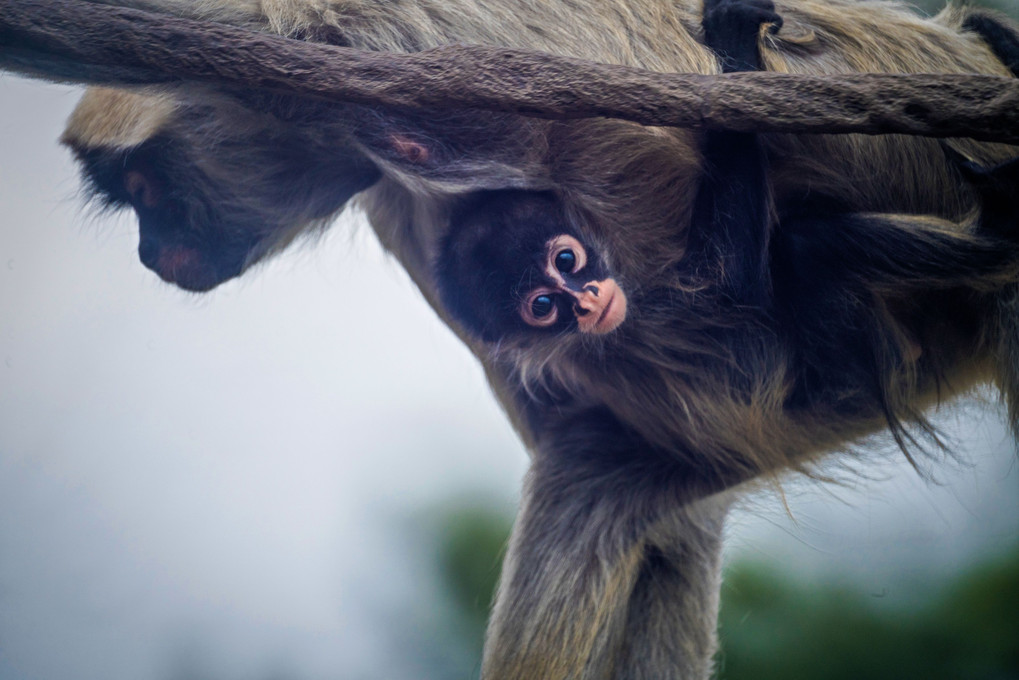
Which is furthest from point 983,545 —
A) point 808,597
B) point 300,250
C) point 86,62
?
point 86,62

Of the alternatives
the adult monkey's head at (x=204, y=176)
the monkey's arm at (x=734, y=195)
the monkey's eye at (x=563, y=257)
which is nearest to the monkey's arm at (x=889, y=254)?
the monkey's arm at (x=734, y=195)

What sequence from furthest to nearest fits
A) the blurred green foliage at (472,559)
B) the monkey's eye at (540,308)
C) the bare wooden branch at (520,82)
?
the blurred green foliage at (472,559)
the monkey's eye at (540,308)
the bare wooden branch at (520,82)

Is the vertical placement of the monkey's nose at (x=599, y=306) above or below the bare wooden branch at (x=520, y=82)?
below

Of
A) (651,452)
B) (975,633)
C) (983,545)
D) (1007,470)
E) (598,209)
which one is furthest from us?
(975,633)

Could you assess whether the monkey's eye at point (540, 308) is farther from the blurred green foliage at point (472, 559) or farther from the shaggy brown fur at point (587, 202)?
the blurred green foliage at point (472, 559)

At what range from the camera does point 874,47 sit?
95.2 inches

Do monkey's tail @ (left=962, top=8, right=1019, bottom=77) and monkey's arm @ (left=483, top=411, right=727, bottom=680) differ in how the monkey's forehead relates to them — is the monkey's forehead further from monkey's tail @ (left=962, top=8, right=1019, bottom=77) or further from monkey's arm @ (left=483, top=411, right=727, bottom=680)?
monkey's tail @ (left=962, top=8, right=1019, bottom=77)

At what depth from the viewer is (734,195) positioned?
2014mm

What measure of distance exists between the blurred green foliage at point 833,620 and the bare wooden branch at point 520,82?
1.71 metres

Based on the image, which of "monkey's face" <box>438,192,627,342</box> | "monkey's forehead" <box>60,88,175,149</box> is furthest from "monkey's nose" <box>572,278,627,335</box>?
"monkey's forehead" <box>60,88,175,149</box>

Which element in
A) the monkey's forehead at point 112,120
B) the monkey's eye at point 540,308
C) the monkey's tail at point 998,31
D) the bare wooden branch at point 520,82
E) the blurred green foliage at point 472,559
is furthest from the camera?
the blurred green foliage at point 472,559

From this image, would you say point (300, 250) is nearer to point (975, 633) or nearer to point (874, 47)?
point (874, 47)

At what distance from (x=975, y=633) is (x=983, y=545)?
1.81 feet

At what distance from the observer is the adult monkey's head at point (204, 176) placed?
6.81 ft
